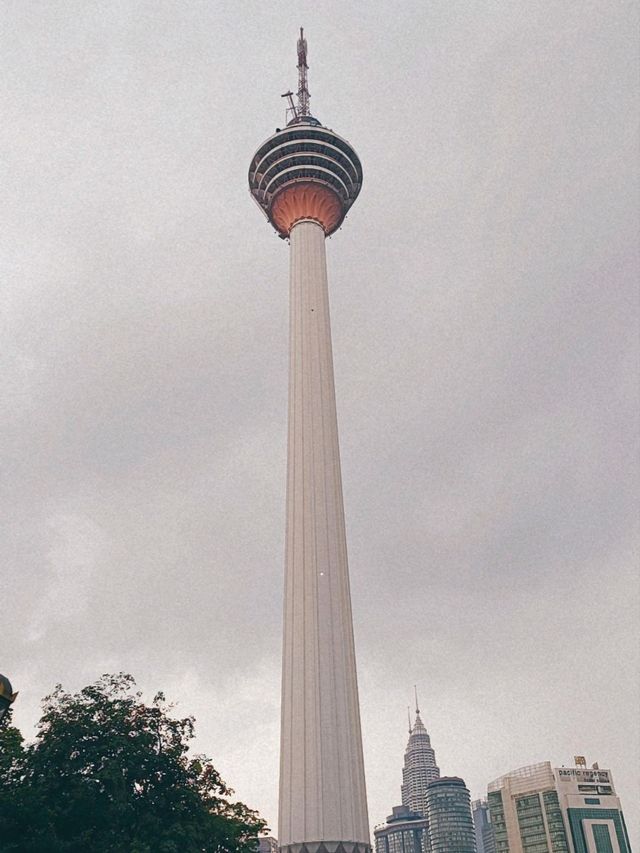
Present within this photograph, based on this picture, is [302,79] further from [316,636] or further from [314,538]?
[316,636]

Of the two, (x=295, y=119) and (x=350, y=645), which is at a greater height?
(x=295, y=119)

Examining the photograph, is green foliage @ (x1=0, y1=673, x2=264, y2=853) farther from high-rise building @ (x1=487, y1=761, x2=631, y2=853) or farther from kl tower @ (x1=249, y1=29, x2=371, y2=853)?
high-rise building @ (x1=487, y1=761, x2=631, y2=853)

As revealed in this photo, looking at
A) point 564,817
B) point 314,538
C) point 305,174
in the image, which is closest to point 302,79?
point 305,174

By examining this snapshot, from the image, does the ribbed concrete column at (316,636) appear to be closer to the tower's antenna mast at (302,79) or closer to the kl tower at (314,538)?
the kl tower at (314,538)

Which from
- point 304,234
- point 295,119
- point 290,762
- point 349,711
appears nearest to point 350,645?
point 349,711

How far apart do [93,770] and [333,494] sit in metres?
32.5

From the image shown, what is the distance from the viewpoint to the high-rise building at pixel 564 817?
623ft

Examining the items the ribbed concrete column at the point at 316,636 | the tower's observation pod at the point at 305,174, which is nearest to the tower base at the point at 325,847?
the ribbed concrete column at the point at 316,636

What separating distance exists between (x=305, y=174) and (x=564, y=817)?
16988 centimetres

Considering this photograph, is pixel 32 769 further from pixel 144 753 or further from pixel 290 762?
pixel 290 762

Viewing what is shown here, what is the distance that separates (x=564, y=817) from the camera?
7505 inches

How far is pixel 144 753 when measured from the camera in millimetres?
42875

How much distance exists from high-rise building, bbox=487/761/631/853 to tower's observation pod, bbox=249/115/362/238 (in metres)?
160

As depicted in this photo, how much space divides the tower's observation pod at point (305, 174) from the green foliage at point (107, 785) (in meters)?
58.4
